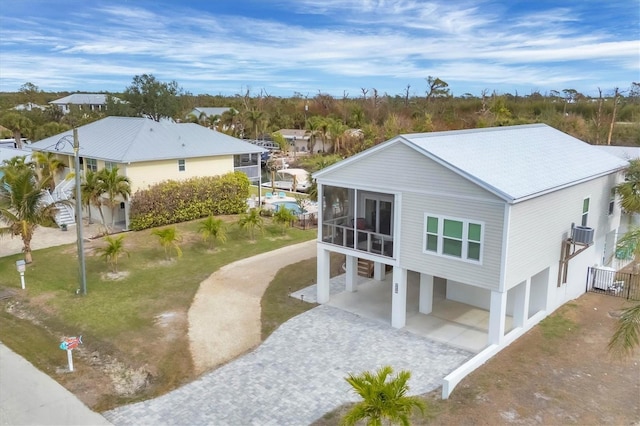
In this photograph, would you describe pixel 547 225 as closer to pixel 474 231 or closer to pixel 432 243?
pixel 474 231

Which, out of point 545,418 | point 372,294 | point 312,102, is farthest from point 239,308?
point 312,102

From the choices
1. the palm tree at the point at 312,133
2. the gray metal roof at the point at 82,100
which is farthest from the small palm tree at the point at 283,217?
the gray metal roof at the point at 82,100

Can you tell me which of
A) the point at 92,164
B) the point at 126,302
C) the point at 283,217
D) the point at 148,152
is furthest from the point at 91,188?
the point at 126,302

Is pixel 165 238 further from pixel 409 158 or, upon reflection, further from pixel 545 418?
pixel 545 418

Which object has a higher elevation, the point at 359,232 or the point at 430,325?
the point at 359,232

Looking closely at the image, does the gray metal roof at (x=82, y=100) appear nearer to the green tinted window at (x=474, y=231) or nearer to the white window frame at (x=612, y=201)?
the white window frame at (x=612, y=201)

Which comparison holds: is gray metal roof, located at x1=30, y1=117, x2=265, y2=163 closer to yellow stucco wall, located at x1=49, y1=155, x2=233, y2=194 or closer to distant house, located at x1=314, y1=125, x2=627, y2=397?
yellow stucco wall, located at x1=49, y1=155, x2=233, y2=194
